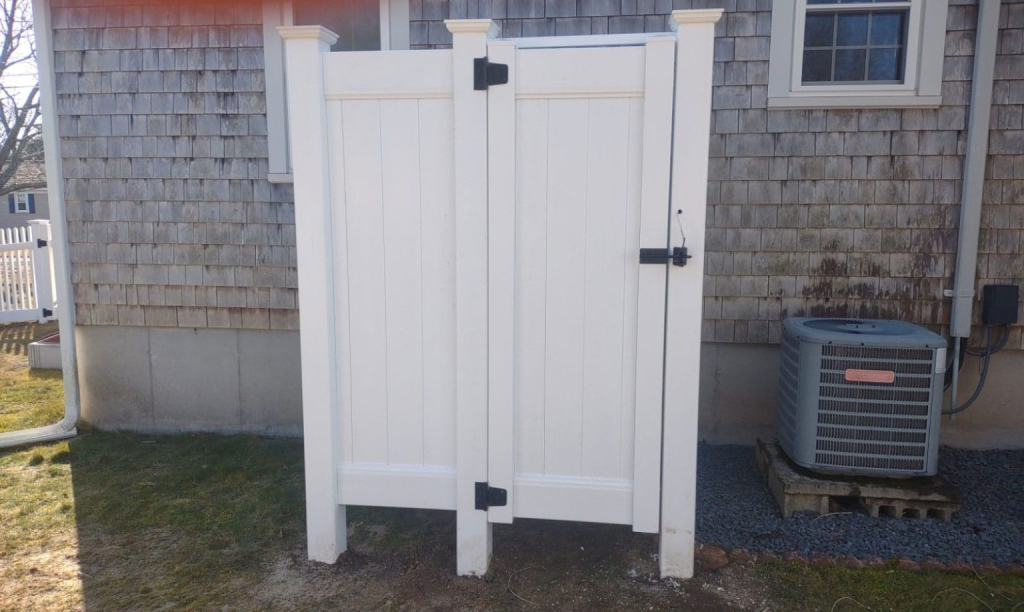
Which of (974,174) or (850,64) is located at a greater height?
(850,64)

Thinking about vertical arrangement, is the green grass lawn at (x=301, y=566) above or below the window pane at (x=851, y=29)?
below

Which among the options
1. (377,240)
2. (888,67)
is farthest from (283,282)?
(888,67)

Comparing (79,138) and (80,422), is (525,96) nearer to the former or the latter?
(79,138)

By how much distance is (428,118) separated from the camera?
8.98ft

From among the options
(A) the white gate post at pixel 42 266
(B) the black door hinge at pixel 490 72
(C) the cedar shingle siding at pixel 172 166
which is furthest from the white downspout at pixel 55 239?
(B) the black door hinge at pixel 490 72

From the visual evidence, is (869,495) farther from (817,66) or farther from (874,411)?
(817,66)

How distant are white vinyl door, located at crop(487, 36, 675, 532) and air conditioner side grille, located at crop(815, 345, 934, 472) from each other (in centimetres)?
112

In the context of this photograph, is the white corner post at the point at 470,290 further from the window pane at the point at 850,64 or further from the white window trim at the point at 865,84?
the window pane at the point at 850,64

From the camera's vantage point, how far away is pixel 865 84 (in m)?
4.08

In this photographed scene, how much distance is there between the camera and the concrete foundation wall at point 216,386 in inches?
175

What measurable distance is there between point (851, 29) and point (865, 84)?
1.08 feet

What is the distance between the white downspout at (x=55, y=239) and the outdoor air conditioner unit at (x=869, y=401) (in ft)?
15.3

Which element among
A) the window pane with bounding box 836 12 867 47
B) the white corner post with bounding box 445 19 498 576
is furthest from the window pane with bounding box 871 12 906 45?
the white corner post with bounding box 445 19 498 576

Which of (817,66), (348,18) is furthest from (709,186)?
(348,18)
